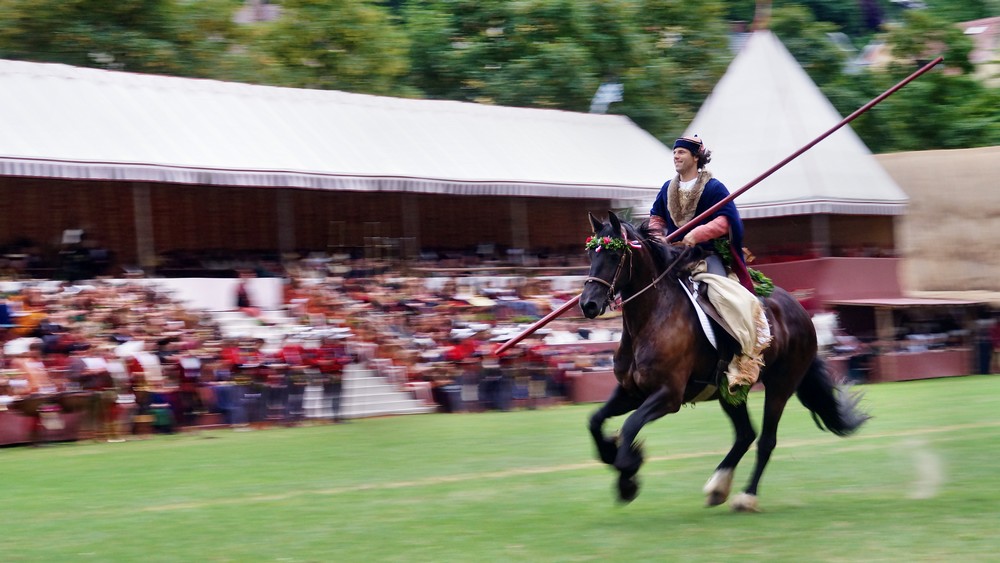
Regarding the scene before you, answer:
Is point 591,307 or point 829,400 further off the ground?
point 591,307

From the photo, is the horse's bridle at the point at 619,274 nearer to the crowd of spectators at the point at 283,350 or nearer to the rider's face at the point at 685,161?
the rider's face at the point at 685,161

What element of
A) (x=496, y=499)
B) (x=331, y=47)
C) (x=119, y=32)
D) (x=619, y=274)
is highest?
(x=119, y=32)

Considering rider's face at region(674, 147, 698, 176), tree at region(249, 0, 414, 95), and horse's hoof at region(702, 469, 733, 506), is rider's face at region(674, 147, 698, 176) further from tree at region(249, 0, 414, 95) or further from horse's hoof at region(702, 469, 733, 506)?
tree at region(249, 0, 414, 95)

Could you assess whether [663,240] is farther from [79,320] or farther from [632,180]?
[632,180]

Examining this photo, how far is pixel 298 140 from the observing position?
28.0 metres

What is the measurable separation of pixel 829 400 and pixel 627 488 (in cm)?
276

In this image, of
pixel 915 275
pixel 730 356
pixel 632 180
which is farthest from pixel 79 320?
pixel 915 275

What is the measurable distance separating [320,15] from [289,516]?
30793 millimetres

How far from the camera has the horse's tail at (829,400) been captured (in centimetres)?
1066

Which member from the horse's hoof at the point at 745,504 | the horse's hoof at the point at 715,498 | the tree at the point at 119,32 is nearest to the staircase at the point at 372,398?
the horse's hoof at the point at 715,498

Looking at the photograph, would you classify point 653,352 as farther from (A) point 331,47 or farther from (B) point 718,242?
(A) point 331,47

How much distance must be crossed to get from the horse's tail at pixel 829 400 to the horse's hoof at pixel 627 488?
259 centimetres

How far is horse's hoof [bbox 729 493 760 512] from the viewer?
356 inches

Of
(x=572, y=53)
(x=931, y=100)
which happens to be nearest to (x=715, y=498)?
(x=572, y=53)
